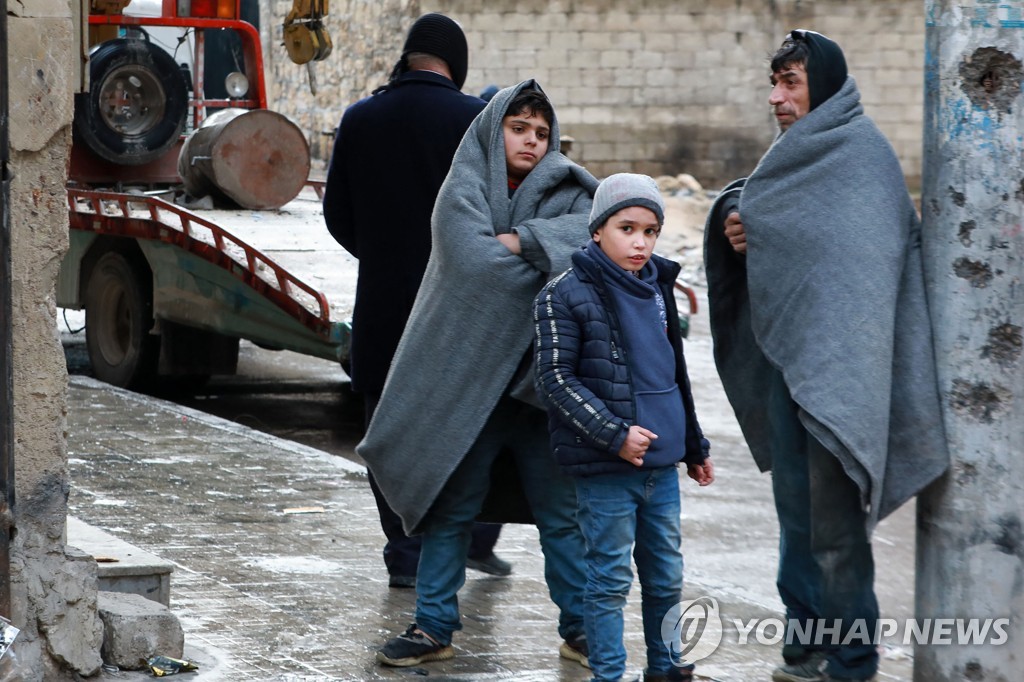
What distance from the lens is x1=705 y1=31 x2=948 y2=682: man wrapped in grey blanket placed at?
4.09 metres

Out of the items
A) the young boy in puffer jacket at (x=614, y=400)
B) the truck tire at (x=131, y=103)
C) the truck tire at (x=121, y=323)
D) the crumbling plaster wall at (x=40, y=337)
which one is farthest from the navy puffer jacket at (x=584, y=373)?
the truck tire at (x=131, y=103)

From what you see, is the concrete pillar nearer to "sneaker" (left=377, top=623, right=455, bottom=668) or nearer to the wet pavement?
the wet pavement

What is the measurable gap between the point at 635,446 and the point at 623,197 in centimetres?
64

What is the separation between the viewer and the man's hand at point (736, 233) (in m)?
4.50

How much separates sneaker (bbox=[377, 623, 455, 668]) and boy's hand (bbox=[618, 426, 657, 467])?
956 mm

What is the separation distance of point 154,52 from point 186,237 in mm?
2028

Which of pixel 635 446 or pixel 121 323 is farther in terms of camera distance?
pixel 121 323

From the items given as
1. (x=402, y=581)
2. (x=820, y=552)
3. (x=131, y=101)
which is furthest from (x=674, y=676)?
(x=131, y=101)

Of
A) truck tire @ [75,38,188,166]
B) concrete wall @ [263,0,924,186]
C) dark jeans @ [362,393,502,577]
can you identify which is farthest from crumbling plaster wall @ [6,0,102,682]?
concrete wall @ [263,0,924,186]

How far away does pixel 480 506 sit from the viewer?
4.71 meters

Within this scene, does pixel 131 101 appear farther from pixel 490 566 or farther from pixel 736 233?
pixel 736 233

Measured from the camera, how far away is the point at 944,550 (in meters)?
3.95

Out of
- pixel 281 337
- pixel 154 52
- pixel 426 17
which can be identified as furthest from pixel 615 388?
pixel 154 52

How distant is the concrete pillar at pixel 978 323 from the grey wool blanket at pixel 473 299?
1060 millimetres
